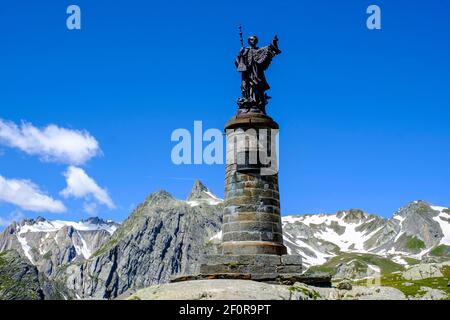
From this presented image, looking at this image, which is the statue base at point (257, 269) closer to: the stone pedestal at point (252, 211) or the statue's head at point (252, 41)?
the stone pedestal at point (252, 211)

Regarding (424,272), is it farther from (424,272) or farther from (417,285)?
(417,285)

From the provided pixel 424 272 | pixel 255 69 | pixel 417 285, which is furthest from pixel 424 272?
pixel 255 69

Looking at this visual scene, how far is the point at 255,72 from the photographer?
89.1 ft

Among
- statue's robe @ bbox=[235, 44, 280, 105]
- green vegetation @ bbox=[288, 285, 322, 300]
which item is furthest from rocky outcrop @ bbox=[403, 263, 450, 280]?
green vegetation @ bbox=[288, 285, 322, 300]

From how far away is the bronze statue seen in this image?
27047 millimetres

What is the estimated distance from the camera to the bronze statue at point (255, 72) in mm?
27047

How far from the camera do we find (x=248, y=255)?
23406 millimetres

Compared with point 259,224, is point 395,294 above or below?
below
